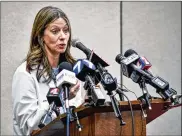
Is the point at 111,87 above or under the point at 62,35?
under

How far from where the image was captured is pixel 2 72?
11.2 ft

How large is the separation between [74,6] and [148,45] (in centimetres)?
67

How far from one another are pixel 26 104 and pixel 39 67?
0.92 feet

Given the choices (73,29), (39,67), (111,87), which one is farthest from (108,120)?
(73,29)

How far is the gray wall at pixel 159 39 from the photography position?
3.62m

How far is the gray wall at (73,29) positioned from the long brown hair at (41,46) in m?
0.98

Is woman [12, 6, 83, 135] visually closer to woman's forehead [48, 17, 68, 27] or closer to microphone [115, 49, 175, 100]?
woman's forehead [48, 17, 68, 27]

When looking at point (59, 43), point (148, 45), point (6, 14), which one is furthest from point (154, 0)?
point (59, 43)

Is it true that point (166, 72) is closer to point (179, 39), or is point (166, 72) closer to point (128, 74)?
point (179, 39)

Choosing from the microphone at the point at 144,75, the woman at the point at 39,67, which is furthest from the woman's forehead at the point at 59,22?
the microphone at the point at 144,75

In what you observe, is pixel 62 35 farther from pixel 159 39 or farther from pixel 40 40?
pixel 159 39

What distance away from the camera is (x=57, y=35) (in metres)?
2.36

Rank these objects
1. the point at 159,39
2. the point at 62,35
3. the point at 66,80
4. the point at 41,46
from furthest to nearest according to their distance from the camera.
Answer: the point at 159,39
the point at 41,46
the point at 62,35
the point at 66,80

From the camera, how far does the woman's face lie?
2352 millimetres
